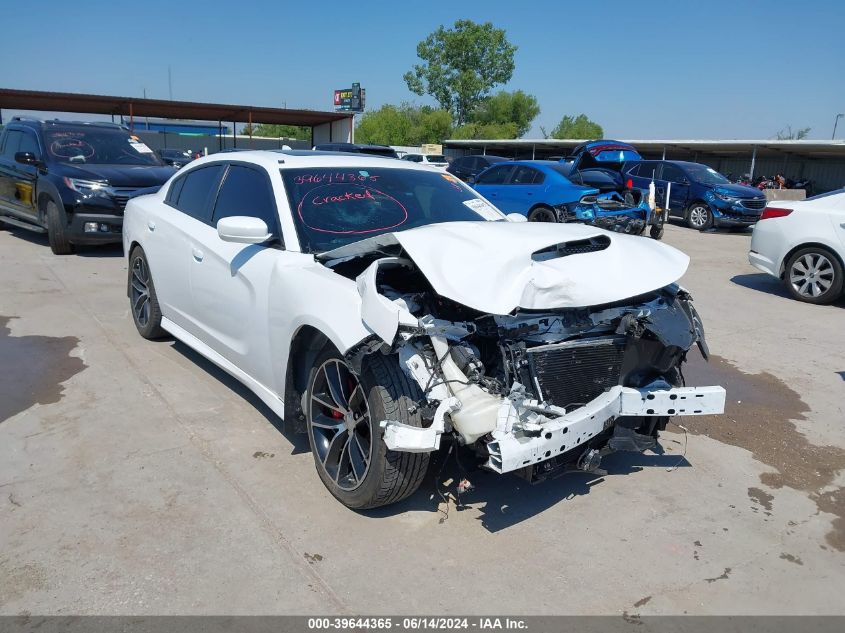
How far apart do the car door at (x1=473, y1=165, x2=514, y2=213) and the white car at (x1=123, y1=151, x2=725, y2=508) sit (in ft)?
31.5

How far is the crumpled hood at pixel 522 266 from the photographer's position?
9.72 ft

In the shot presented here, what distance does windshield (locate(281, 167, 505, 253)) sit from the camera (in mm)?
3908

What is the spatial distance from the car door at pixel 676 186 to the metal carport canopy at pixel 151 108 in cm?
1688

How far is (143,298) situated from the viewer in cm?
577

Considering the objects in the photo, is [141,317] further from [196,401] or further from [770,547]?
[770,547]

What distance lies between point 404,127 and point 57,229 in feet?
197

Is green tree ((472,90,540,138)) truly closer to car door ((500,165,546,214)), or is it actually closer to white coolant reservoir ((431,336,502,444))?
car door ((500,165,546,214))

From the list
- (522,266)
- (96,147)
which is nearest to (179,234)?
(522,266)

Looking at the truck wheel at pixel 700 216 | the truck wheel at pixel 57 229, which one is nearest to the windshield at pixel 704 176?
the truck wheel at pixel 700 216

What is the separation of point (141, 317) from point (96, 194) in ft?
14.2

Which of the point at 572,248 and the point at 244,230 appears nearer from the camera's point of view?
the point at 572,248

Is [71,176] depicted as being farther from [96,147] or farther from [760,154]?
[760,154]

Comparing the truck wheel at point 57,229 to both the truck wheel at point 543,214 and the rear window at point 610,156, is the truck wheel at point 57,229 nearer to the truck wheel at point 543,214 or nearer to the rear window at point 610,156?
the truck wheel at point 543,214
